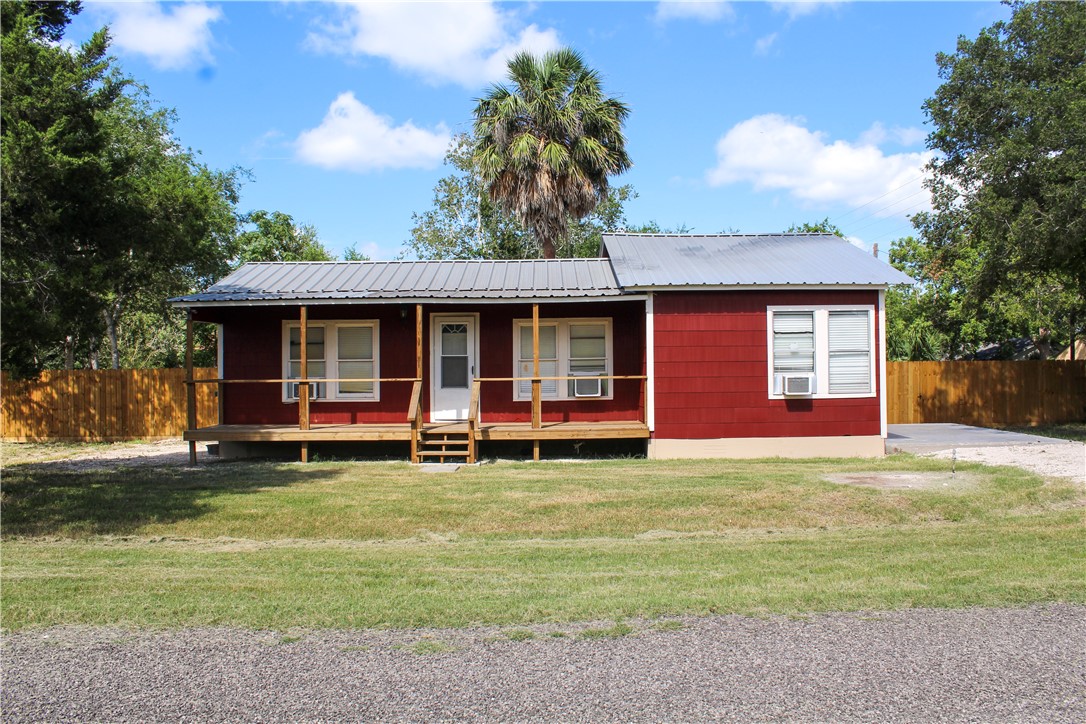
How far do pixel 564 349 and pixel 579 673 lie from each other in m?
11.3

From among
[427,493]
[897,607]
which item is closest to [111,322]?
[427,493]

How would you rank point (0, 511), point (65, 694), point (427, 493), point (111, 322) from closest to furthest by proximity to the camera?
point (65, 694) < point (0, 511) < point (427, 493) < point (111, 322)

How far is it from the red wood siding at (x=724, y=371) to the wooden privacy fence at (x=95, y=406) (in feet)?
41.2

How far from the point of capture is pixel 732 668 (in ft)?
15.0

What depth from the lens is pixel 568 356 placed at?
15.6 metres

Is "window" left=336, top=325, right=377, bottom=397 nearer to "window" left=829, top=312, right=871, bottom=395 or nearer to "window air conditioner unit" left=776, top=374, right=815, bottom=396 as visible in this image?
"window air conditioner unit" left=776, top=374, right=815, bottom=396

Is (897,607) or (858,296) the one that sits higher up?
(858,296)

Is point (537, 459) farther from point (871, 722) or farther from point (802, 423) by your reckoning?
point (871, 722)

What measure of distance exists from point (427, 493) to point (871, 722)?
7526mm

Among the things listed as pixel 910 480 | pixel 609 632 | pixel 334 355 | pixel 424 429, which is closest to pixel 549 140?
pixel 334 355

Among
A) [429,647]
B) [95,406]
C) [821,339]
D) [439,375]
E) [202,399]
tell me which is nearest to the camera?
[429,647]

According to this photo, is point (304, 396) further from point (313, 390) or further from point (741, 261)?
point (741, 261)

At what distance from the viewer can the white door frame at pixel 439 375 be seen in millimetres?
15531

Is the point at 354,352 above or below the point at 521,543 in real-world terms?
above
